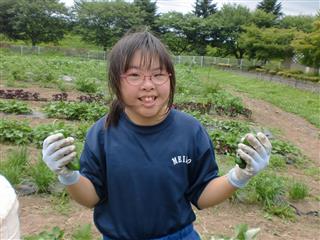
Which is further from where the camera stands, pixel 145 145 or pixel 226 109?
pixel 226 109

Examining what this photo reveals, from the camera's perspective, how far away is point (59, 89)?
12.5 metres

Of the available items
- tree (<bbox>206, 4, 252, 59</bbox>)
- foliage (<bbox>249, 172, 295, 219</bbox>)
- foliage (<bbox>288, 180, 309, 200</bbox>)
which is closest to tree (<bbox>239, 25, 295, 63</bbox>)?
tree (<bbox>206, 4, 252, 59</bbox>)

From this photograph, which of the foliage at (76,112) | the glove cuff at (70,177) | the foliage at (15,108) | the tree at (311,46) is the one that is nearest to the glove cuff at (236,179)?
the glove cuff at (70,177)

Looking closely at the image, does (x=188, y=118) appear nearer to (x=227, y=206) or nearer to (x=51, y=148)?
(x=51, y=148)

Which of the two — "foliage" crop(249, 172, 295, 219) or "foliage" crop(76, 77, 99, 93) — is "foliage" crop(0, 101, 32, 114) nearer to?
"foliage" crop(76, 77, 99, 93)

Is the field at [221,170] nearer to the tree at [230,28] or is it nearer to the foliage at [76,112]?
the foliage at [76,112]

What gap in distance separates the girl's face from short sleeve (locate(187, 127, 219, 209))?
0.75 feet

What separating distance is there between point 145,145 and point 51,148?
0.40 m

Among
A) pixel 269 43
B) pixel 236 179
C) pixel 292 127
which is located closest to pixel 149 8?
pixel 269 43

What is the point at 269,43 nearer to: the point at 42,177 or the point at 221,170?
the point at 221,170

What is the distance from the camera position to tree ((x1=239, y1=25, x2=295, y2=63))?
105 ft

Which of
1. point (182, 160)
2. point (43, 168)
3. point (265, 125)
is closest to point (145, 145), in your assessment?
point (182, 160)

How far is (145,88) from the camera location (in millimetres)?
1736

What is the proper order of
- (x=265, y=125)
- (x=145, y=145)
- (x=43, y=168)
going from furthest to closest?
(x=265, y=125)
(x=43, y=168)
(x=145, y=145)
